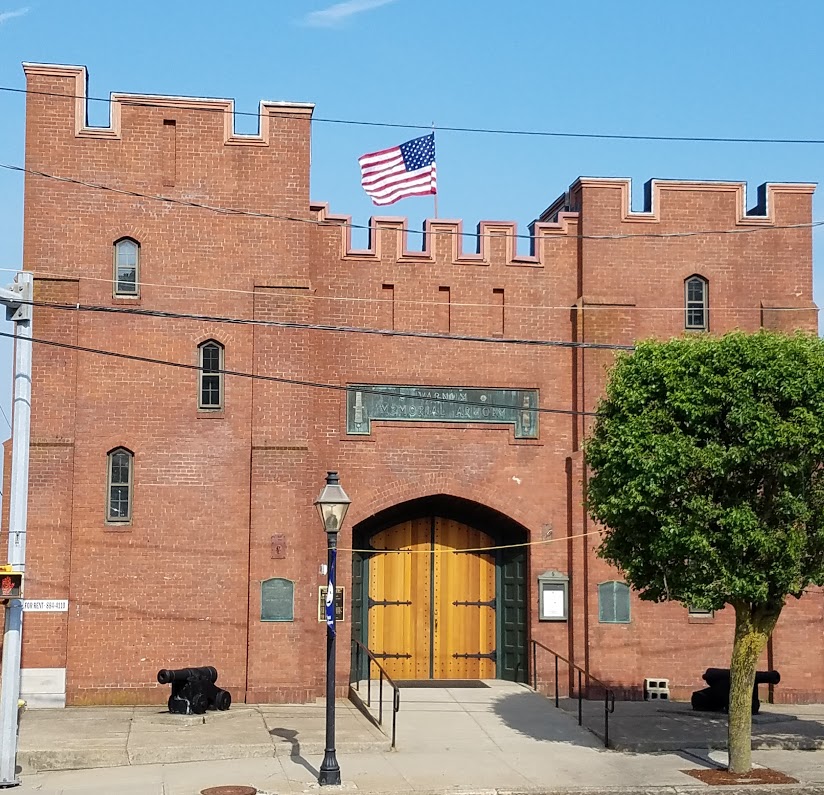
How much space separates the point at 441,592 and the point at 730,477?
28.6ft

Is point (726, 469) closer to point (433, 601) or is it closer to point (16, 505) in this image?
point (433, 601)

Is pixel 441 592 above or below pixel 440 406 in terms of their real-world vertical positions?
below

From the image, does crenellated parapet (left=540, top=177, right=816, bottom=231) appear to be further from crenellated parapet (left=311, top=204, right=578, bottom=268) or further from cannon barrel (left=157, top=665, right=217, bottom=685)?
cannon barrel (left=157, top=665, right=217, bottom=685)

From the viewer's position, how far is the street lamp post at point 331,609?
16844 millimetres

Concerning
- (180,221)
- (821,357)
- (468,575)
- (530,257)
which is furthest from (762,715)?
(180,221)

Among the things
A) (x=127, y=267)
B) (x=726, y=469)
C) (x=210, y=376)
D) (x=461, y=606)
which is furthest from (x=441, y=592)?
(x=726, y=469)

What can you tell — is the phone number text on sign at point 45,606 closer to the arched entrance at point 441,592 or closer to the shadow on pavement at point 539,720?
the arched entrance at point 441,592

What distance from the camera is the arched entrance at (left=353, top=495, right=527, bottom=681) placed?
24688 mm

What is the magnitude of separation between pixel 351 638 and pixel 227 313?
21.3 feet

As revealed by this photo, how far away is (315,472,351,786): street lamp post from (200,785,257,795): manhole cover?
37.2 inches

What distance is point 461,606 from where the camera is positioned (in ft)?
82.1

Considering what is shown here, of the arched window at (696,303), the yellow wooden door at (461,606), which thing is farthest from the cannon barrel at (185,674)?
the arched window at (696,303)

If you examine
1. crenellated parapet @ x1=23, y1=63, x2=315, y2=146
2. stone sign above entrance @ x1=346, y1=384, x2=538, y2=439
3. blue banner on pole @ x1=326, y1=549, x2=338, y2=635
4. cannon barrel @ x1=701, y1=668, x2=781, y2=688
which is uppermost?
crenellated parapet @ x1=23, y1=63, x2=315, y2=146

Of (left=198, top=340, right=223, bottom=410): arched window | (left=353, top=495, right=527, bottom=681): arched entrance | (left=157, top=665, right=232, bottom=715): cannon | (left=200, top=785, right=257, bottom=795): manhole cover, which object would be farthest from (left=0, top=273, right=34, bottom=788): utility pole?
(left=353, top=495, right=527, bottom=681): arched entrance
